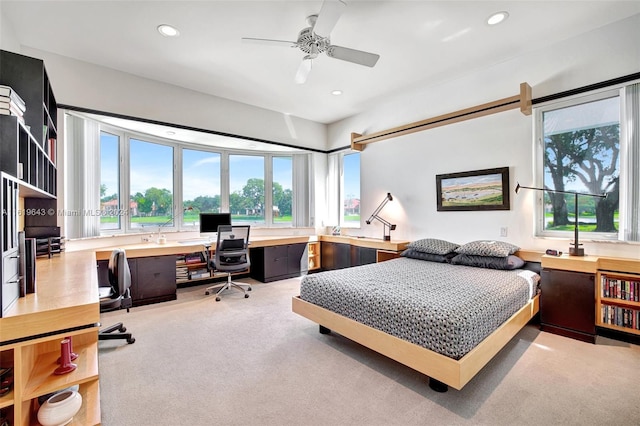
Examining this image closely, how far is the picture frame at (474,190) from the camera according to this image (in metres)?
3.53

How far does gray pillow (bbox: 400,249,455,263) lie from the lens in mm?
3572

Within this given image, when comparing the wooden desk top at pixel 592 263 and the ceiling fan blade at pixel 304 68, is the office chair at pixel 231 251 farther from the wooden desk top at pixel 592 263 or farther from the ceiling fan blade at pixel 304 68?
the wooden desk top at pixel 592 263

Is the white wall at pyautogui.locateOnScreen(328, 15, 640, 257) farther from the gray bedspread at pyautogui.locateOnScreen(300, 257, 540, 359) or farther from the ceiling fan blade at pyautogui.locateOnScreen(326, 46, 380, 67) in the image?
the ceiling fan blade at pyautogui.locateOnScreen(326, 46, 380, 67)

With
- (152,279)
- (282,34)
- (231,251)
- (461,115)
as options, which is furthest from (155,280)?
(461,115)

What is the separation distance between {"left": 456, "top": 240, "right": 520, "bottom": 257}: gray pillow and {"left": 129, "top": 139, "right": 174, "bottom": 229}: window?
436cm

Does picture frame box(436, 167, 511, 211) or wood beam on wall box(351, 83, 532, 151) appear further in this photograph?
picture frame box(436, 167, 511, 211)

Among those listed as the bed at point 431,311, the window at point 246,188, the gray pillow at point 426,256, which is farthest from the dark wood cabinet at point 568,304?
the window at point 246,188

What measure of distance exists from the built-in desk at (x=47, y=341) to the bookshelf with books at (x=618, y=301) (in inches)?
151

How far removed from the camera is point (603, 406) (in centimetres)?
174

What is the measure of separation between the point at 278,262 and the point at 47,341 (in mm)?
3696

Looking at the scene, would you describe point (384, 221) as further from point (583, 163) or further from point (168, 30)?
point (168, 30)

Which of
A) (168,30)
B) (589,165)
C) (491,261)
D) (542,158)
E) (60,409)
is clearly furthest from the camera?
(542,158)

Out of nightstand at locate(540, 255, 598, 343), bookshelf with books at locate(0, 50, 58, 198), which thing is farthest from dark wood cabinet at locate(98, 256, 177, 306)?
nightstand at locate(540, 255, 598, 343)

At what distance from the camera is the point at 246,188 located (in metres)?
5.55
